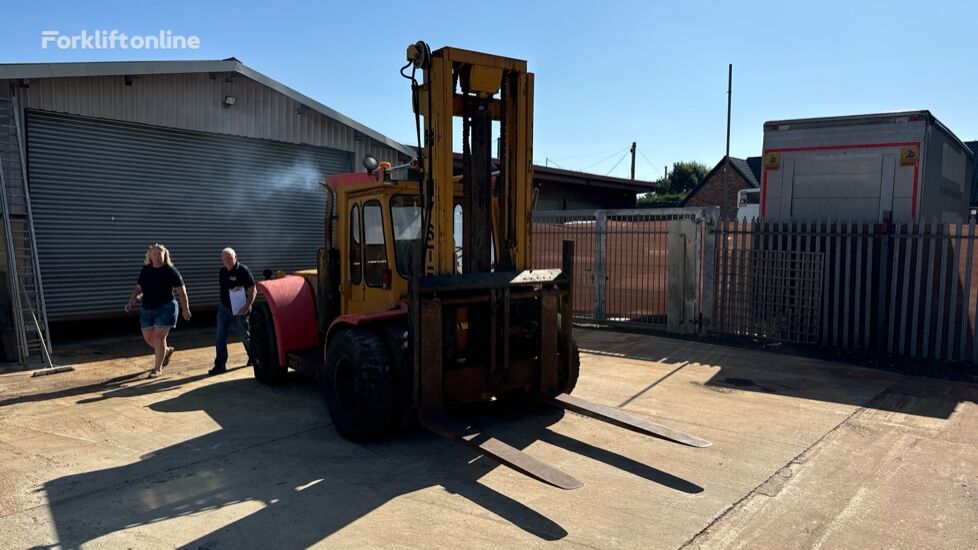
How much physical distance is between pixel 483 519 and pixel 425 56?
3.57m

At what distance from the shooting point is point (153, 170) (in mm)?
11625

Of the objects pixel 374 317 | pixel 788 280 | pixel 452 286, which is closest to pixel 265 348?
pixel 374 317

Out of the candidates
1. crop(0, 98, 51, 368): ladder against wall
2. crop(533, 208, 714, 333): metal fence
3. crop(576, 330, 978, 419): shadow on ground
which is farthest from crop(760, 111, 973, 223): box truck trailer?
crop(0, 98, 51, 368): ladder against wall

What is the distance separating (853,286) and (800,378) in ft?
8.45

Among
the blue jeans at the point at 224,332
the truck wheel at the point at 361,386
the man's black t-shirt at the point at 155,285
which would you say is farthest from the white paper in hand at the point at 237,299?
the truck wheel at the point at 361,386

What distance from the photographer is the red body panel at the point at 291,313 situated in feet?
25.0

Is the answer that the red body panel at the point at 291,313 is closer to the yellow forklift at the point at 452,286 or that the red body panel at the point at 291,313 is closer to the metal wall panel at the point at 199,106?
the yellow forklift at the point at 452,286

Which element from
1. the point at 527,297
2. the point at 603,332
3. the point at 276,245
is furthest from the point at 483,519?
the point at 276,245

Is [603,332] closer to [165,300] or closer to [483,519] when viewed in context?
[165,300]

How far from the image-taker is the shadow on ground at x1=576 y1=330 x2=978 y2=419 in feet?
24.2

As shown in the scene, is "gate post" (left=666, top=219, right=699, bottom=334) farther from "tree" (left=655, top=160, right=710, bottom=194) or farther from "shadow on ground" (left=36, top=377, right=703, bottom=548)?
"tree" (left=655, top=160, right=710, bottom=194)

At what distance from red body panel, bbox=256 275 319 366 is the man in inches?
31.9

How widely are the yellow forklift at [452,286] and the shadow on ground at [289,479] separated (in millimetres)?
292

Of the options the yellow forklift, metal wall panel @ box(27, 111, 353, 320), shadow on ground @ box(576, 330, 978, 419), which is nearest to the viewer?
the yellow forklift
